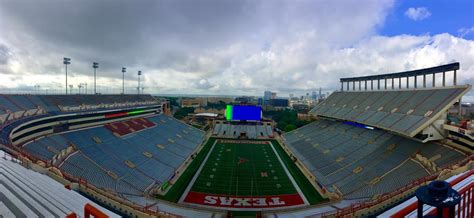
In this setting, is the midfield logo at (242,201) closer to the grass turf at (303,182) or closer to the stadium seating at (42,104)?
the grass turf at (303,182)

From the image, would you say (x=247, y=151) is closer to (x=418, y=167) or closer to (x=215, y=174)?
(x=215, y=174)

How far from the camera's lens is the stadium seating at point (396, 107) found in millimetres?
24188

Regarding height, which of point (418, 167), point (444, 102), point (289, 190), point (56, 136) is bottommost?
point (289, 190)

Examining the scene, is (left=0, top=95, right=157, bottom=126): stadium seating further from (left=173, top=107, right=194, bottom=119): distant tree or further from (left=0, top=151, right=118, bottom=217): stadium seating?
(left=173, top=107, right=194, bottom=119): distant tree

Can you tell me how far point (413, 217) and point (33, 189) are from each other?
957cm

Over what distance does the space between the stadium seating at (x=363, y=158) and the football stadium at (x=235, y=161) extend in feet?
0.40

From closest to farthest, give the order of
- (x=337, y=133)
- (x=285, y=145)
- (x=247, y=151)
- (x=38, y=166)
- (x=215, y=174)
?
(x=38, y=166) < (x=215, y=174) < (x=337, y=133) < (x=247, y=151) < (x=285, y=145)

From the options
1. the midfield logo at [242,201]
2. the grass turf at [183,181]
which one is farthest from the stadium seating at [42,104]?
the midfield logo at [242,201]

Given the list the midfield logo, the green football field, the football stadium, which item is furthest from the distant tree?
the midfield logo

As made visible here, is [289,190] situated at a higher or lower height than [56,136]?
lower

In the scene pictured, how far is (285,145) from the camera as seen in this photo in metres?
44.6

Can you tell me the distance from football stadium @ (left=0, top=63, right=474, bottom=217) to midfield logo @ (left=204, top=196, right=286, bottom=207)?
0.56 ft

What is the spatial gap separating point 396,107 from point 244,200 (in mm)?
22714

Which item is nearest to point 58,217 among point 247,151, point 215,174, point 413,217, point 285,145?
point 413,217
